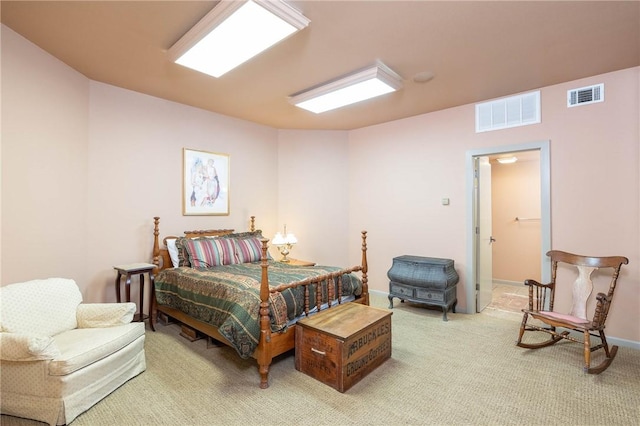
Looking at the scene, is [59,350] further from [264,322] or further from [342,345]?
[342,345]

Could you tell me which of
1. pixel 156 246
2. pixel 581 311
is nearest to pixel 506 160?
pixel 581 311

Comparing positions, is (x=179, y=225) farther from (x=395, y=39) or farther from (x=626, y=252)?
(x=626, y=252)

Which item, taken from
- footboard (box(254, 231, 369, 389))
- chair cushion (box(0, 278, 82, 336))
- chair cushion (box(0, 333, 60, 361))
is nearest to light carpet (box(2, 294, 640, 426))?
footboard (box(254, 231, 369, 389))

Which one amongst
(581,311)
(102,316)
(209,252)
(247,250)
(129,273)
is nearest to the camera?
(102,316)

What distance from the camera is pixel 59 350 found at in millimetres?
2127

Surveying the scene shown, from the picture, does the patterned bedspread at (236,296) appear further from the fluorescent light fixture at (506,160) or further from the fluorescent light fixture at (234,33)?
the fluorescent light fixture at (506,160)

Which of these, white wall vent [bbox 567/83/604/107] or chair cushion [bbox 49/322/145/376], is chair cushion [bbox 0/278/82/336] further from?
white wall vent [bbox 567/83/604/107]

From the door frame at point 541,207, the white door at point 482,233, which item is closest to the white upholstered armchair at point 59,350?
the door frame at point 541,207

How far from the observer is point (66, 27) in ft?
8.21

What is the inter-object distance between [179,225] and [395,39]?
347 cm

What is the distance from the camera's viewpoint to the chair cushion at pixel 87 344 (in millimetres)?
2027

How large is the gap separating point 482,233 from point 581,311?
1.53 m

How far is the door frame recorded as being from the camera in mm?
3648

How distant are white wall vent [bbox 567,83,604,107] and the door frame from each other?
479mm
